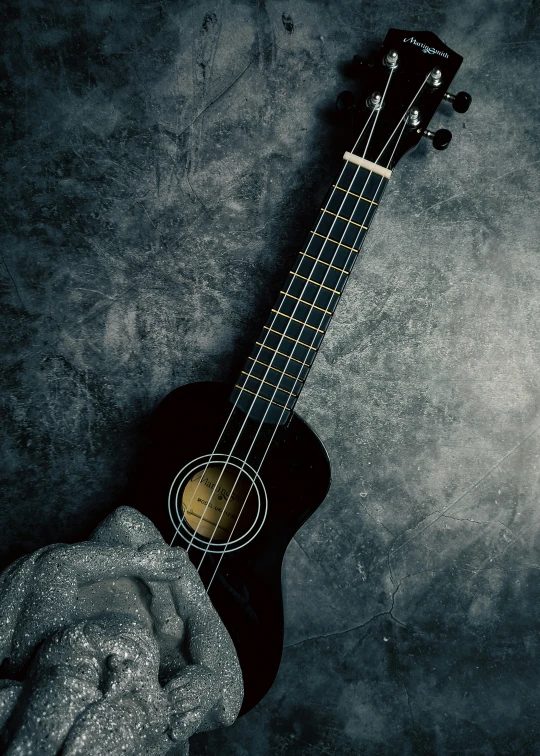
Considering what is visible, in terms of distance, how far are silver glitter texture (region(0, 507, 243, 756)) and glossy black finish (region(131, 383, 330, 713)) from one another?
0.21m

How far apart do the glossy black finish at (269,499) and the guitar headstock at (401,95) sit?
3.76 feet

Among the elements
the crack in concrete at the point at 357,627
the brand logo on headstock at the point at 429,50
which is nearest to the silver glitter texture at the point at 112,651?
the crack in concrete at the point at 357,627

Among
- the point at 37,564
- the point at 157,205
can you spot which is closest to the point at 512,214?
the point at 157,205

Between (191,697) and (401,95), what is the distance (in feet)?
7.44

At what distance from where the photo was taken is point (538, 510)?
9.34 ft

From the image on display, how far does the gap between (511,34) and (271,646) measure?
2.88 metres

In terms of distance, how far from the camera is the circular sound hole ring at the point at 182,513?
90.0 inches

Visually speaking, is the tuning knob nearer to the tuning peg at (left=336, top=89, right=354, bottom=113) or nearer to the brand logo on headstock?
the brand logo on headstock

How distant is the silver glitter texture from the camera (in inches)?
59.3

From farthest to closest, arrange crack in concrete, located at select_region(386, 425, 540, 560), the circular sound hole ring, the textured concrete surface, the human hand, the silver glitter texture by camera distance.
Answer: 1. crack in concrete, located at select_region(386, 425, 540, 560)
2. the textured concrete surface
3. the circular sound hole ring
4. the human hand
5. the silver glitter texture

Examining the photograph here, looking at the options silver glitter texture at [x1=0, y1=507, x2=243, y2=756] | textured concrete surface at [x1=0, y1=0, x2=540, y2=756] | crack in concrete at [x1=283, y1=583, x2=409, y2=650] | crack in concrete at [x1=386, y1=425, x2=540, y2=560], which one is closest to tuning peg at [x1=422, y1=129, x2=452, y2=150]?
textured concrete surface at [x1=0, y1=0, x2=540, y2=756]

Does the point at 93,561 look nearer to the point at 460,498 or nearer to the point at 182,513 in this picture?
the point at 182,513

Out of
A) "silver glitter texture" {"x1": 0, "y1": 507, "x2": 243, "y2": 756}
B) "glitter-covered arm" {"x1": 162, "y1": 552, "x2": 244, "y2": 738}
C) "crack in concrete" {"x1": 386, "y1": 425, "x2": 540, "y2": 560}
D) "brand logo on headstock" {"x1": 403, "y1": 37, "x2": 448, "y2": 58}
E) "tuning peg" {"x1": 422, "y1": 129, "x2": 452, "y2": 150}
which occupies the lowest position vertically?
"crack in concrete" {"x1": 386, "y1": 425, "x2": 540, "y2": 560}

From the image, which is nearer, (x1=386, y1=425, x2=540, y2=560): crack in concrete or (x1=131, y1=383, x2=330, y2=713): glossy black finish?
(x1=131, y1=383, x2=330, y2=713): glossy black finish
